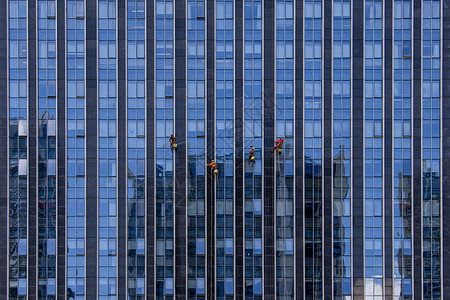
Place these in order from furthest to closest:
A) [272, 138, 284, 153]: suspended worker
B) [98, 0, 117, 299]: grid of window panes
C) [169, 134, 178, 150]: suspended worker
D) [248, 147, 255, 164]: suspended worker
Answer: [98, 0, 117, 299]: grid of window panes, [169, 134, 178, 150]: suspended worker, [248, 147, 255, 164]: suspended worker, [272, 138, 284, 153]: suspended worker

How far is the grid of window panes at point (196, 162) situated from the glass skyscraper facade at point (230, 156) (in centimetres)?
18

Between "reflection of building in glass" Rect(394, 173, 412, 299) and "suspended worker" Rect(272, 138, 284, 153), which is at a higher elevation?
"suspended worker" Rect(272, 138, 284, 153)

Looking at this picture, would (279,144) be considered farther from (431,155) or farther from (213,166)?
(431,155)

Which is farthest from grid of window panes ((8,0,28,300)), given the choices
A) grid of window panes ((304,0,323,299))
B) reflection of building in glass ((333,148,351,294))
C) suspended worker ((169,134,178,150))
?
reflection of building in glass ((333,148,351,294))

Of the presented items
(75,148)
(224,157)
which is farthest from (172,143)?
(75,148)

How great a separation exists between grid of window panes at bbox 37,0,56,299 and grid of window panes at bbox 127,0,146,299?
9.74 m

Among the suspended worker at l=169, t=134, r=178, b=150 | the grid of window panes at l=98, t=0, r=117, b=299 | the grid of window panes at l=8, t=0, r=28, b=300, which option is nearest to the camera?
the suspended worker at l=169, t=134, r=178, b=150

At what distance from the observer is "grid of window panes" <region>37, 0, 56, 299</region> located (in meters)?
48.0

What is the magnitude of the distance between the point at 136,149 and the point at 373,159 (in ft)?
101

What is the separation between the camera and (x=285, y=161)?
48156 mm

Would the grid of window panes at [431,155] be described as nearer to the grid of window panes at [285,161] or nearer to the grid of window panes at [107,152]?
the grid of window panes at [285,161]

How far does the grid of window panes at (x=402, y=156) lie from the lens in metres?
48.0

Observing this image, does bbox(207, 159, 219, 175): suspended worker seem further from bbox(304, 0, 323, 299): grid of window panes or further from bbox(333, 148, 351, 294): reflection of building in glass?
bbox(333, 148, 351, 294): reflection of building in glass

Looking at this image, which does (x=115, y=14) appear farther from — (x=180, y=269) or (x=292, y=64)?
(x=180, y=269)
